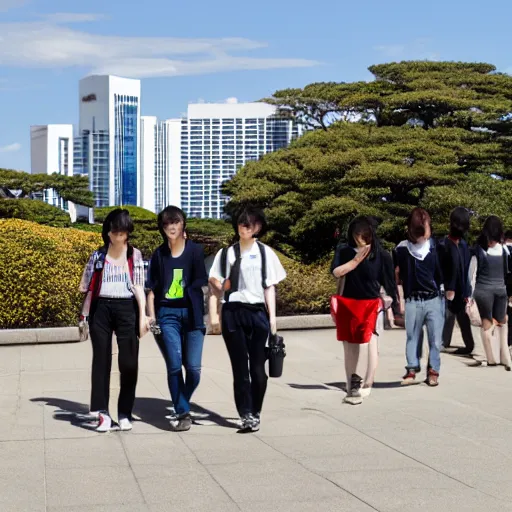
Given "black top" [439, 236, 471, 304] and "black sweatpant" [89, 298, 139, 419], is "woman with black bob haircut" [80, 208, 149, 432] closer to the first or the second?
"black sweatpant" [89, 298, 139, 419]

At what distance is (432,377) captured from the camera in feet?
32.6

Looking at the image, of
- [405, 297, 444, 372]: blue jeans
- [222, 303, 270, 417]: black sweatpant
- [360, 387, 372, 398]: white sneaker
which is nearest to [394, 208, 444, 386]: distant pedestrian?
[405, 297, 444, 372]: blue jeans

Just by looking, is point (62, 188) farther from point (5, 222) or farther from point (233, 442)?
point (233, 442)

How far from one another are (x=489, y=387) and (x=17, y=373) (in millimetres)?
4602

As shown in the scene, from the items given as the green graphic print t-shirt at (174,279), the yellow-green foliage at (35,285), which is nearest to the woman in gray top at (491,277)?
the green graphic print t-shirt at (174,279)

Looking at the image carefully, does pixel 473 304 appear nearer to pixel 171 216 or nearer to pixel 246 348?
pixel 246 348

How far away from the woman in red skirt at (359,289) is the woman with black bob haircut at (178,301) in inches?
65.3

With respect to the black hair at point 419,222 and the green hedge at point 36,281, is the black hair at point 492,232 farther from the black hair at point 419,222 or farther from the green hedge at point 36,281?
the green hedge at point 36,281

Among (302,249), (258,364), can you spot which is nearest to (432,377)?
(258,364)

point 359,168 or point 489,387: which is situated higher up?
point 359,168

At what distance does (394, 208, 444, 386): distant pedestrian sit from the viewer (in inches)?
384

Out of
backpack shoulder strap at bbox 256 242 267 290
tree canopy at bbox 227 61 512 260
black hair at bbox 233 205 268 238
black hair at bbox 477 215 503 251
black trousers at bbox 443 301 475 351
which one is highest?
tree canopy at bbox 227 61 512 260

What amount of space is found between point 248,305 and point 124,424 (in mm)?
1225

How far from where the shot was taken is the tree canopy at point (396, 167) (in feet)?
72.3
